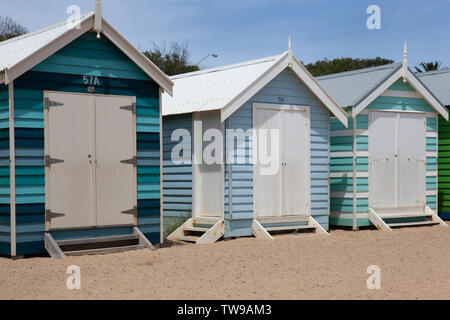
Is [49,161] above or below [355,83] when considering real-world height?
below

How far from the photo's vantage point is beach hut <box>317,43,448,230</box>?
1330cm

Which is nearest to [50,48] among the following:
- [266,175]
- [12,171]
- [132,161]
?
Answer: [12,171]

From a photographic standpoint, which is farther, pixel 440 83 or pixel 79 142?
pixel 440 83

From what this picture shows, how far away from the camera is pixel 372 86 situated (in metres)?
13.3

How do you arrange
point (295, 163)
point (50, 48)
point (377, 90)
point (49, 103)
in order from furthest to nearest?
point (377, 90), point (295, 163), point (49, 103), point (50, 48)

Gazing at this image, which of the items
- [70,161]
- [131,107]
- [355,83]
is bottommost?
[70,161]

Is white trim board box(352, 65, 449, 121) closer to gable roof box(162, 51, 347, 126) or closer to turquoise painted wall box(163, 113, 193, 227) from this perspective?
gable roof box(162, 51, 347, 126)

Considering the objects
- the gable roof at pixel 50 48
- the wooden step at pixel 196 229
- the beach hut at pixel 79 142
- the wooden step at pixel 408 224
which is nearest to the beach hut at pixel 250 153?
the wooden step at pixel 196 229

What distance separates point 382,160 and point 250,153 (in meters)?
3.47

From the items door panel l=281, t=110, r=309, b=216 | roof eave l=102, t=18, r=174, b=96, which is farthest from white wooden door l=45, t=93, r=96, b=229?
door panel l=281, t=110, r=309, b=216

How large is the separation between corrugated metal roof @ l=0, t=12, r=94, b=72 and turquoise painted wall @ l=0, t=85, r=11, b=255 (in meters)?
0.49

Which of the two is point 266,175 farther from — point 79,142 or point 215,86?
point 79,142

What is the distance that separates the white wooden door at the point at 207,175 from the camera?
11.5m
